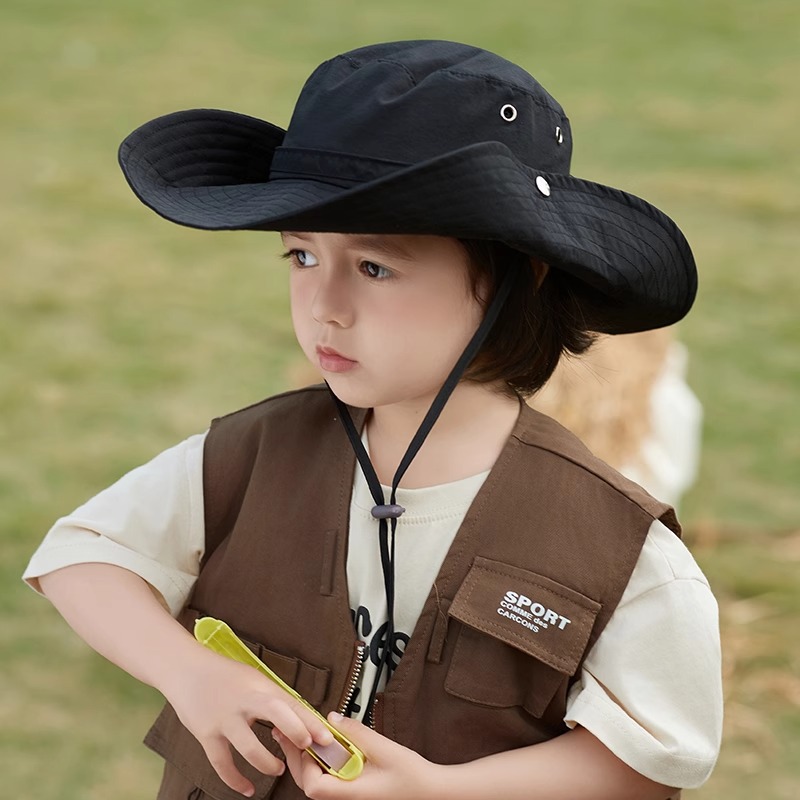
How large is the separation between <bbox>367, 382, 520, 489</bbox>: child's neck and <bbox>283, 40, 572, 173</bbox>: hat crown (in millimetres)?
314

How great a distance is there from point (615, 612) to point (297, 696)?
1.28 ft

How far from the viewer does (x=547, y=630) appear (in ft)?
5.46

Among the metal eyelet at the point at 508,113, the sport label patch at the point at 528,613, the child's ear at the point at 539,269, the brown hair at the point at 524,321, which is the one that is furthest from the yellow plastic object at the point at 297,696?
the metal eyelet at the point at 508,113

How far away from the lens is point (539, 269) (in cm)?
173

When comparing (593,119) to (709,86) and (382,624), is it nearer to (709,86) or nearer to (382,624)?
(709,86)

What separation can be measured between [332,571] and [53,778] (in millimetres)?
1594

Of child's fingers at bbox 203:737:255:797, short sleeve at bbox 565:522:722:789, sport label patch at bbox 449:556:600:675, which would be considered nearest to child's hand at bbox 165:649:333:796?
child's fingers at bbox 203:737:255:797

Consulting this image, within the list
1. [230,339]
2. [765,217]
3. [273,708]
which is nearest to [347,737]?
[273,708]

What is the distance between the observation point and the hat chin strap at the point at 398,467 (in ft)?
5.48

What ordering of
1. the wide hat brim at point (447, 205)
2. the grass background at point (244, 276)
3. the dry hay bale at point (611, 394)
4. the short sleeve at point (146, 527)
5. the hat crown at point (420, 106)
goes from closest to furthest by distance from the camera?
the wide hat brim at point (447, 205) < the hat crown at point (420, 106) < the short sleeve at point (146, 527) < the dry hay bale at point (611, 394) < the grass background at point (244, 276)

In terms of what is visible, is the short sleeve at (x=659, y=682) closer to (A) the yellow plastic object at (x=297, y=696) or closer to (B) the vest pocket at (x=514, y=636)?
(B) the vest pocket at (x=514, y=636)

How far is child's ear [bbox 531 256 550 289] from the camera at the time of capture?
1.71 meters

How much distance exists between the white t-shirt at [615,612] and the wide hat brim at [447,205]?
30 cm

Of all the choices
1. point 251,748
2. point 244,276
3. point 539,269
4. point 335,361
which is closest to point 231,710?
point 251,748
